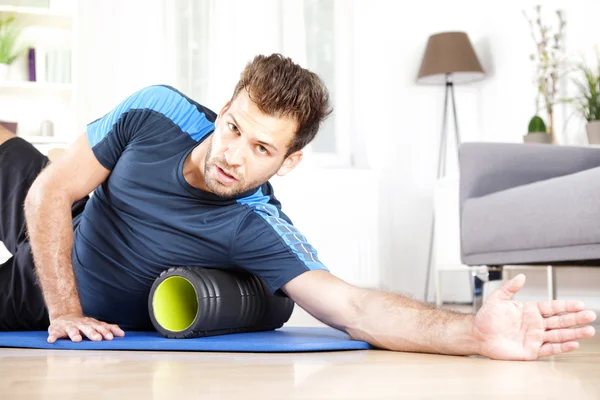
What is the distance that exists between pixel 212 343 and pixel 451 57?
3379 millimetres

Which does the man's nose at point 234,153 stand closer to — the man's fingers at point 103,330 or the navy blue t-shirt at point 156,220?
the navy blue t-shirt at point 156,220

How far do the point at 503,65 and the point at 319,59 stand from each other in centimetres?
113

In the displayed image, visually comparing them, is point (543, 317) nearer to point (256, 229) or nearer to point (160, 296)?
point (256, 229)

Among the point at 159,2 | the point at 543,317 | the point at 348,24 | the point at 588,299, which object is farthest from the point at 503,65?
the point at 543,317

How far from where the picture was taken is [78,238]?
6.93 feet

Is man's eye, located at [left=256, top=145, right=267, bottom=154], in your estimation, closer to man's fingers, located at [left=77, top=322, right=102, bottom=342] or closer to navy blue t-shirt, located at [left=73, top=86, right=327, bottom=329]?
navy blue t-shirt, located at [left=73, top=86, right=327, bottom=329]

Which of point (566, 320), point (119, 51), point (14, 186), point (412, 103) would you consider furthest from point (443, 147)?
point (566, 320)

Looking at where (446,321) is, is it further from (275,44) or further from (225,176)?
(275,44)

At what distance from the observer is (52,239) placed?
1.92 metres

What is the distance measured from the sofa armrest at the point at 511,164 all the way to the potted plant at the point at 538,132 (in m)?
1.08

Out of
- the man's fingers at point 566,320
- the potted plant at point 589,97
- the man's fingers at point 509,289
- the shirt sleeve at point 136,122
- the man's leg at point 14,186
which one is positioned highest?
the potted plant at point 589,97

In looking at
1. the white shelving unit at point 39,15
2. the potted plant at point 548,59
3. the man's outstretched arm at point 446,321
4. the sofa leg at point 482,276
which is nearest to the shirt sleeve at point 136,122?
the man's outstretched arm at point 446,321

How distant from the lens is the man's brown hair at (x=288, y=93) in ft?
5.79

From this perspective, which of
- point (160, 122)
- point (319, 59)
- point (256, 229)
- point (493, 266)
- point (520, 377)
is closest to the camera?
point (520, 377)
